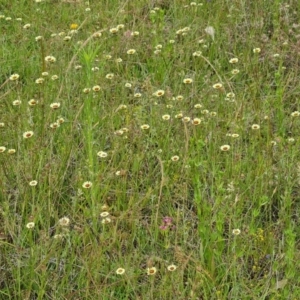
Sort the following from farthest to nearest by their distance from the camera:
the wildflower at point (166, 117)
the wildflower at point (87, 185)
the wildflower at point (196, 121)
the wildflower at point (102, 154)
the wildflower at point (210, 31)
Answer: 1. the wildflower at point (210, 31)
2. the wildflower at point (166, 117)
3. the wildflower at point (196, 121)
4. the wildflower at point (102, 154)
5. the wildflower at point (87, 185)

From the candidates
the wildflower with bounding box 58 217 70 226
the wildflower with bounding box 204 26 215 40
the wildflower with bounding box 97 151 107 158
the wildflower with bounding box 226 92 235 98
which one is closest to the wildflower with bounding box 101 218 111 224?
the wildflower with bounding box 58 217 70 226

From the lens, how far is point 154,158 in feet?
9.30

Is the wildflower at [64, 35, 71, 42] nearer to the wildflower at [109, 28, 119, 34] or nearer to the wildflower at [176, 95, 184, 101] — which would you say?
the wildflower at [109, 28, 119, 34]

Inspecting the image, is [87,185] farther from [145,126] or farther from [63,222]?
[145,126]

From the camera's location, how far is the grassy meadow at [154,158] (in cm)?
227

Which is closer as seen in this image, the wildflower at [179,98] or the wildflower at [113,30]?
the wildflower at [179,98]

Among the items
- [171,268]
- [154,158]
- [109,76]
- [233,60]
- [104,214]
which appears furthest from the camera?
[233,60]

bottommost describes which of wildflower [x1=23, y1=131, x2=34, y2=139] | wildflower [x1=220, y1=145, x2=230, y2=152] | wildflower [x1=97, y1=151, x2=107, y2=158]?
wildflower [x1=97, y1=151, x2=107, y2=158]

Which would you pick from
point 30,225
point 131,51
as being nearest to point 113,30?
point 131,51

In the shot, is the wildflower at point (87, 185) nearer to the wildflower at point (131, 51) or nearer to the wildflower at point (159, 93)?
the wildflower at point (159, 93)

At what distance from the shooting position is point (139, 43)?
3.80m

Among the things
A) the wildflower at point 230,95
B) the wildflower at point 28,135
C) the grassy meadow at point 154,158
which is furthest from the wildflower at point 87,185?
the wildflower at point 230,95

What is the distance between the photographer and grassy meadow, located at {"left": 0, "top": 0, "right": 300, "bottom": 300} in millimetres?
2271

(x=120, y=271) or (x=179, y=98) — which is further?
(x=179, y=98)
